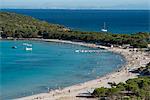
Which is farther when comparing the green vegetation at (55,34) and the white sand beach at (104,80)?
the green vegetation at (55,34)

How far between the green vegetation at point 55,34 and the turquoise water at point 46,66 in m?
4.84

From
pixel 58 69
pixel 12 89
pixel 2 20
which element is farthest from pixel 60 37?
pixel 12 89

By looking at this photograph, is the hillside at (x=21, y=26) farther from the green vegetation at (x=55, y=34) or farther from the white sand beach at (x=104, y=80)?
the white sand beach at (x=104, y=80)

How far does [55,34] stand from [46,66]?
1145 inches

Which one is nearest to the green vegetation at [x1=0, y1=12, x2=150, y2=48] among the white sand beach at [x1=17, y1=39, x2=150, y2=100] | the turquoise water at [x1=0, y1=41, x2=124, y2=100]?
the turquoise water at [x1=0, y1=41, x2=124, y2=100]

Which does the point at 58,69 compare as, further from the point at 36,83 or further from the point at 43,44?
the point at 43,44

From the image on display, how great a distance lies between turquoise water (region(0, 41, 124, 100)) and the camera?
42375mm

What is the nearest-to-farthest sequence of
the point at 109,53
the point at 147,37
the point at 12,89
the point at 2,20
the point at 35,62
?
the point at 12,89
the point at 35,62
the point at 109,53
the point at 147,37
the point at 2,20

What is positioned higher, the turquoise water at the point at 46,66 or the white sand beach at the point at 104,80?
the white sand beach at the point at 104,80

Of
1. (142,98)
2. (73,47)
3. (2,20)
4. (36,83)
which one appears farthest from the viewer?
(2,20)

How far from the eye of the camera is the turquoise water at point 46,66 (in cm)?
4238

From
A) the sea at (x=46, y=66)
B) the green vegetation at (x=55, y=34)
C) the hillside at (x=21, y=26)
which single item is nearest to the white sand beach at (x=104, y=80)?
the sea at (x=46, y=66)

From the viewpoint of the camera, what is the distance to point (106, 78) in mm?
44656

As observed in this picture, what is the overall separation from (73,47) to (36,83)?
101 ft
